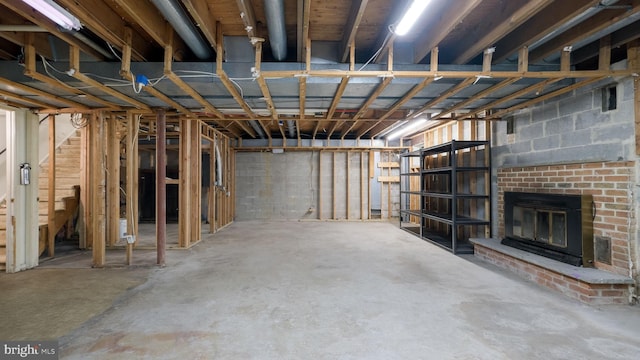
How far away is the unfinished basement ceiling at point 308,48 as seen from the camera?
7.16ft

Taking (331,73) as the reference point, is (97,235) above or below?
below

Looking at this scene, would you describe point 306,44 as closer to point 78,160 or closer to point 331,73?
point 331,73

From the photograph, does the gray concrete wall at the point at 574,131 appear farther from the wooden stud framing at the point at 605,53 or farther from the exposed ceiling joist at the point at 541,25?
the exposed ceiling joist at the point at 541,25

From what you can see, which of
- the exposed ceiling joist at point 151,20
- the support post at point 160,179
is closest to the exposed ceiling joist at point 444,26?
the exposed ceiling joist at point 151,20

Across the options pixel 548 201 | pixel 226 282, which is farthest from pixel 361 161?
pixel 226 282

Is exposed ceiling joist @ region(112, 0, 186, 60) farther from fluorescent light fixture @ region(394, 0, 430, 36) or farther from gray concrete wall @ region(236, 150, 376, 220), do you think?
gray concrete wall @ region(236, 150, 376, 220)

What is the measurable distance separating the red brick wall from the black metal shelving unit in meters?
1.29

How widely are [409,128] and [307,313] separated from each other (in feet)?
17.5

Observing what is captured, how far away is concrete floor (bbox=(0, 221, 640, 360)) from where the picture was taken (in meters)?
1.95

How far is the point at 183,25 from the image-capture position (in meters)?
2.23

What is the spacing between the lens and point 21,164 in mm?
3658

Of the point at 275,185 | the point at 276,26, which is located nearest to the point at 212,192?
the point at 275,185

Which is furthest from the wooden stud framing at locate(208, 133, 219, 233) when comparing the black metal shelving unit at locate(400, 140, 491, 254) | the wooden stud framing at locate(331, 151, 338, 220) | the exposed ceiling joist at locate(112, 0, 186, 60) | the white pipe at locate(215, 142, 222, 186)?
the black metal shelving unit at locate(400, 140, 491, 254)

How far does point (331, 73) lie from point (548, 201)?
9.89ft
